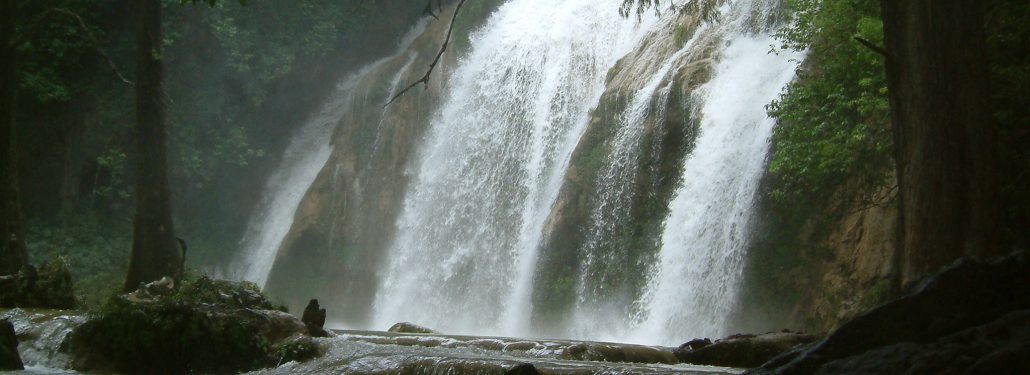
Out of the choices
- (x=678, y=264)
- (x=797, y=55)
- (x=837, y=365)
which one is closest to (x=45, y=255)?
(x=678, y=264)

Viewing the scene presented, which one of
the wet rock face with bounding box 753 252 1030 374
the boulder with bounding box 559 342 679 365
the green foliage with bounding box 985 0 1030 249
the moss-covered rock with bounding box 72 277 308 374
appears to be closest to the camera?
the wet rock face with bounding box 753 252 1030 374

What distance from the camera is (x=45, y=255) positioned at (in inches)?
931

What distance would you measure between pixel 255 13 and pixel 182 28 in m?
2.56

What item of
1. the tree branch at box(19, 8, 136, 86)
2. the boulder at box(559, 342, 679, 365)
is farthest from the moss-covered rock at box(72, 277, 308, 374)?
the tree branch at box(19, 8, 136, 86)

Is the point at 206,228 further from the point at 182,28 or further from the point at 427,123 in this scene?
the point at 427,123

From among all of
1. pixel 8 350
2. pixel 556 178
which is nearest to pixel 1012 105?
pixel 8 350

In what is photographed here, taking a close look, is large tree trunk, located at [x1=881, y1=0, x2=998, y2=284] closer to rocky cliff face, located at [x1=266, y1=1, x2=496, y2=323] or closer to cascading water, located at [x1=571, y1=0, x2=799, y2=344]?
cascading water, located at [x1=571, y1=0, x2=799, y2=344]

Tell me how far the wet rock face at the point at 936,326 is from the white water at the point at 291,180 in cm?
2501

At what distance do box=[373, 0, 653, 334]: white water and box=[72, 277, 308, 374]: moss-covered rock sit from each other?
11.6m

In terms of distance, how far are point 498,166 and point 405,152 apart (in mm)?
4501

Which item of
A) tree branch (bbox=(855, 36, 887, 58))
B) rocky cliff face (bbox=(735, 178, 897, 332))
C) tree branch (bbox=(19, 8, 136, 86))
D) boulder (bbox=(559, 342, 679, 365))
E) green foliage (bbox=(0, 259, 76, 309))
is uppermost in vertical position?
tree branch (bbox=(19, 8, 136, 86))

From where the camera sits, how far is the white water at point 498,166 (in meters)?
21.0

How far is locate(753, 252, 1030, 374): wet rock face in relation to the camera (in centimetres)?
338

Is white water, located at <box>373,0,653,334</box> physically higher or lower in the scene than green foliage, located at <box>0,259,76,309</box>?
higher
